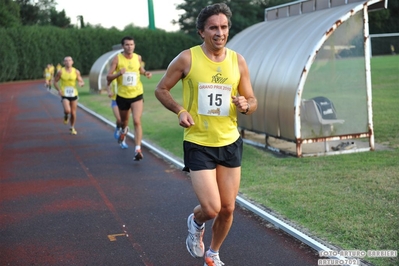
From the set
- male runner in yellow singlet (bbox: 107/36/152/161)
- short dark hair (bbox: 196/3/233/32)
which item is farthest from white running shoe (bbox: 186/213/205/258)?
male runner in yellow singlet (bbox: 107/36/152/161)

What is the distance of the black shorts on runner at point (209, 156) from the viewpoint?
16.9ft

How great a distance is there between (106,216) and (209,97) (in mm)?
3088

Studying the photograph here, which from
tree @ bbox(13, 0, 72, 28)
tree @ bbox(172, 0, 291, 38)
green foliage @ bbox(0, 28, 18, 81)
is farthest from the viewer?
tree @ bbox(13, 0, 72, 28)

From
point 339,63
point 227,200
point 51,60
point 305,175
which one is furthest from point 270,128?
point 51,60

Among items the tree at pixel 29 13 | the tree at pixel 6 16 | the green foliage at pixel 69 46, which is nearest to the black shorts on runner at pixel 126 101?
A: the green foliage at pixel 69 46

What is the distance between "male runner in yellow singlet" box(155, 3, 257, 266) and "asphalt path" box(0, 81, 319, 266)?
929 mm

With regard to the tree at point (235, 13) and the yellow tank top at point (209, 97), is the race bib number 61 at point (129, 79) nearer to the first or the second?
the yellow tank top at point (209, 97)

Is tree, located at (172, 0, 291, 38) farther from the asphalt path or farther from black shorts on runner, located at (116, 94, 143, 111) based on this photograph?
black shorts on runner, located at (116, 94, 143, 111)

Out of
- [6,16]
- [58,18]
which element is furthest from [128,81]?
[58,18]

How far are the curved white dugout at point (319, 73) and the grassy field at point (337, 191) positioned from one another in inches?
26.0

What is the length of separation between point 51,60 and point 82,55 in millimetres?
4358

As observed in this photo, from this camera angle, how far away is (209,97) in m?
5.17

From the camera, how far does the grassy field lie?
616 cm

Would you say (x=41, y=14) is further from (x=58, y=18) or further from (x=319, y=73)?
(x=319, y=73)
